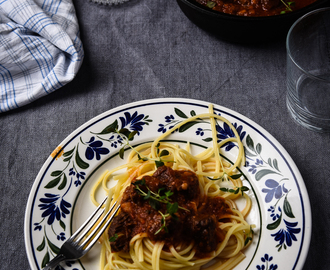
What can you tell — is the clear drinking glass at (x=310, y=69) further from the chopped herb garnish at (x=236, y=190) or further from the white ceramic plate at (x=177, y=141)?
the chopped herb garnish at (x=236, y=190)

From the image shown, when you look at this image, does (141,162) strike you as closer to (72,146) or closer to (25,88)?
(72,146)

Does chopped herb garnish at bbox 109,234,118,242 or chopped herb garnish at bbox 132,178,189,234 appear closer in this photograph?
chopped herb garnish at bbox 132,178,189,234

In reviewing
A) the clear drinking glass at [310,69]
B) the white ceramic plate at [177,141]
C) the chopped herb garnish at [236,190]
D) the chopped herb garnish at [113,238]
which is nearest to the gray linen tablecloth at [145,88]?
the clear drinking glass at [310,69]

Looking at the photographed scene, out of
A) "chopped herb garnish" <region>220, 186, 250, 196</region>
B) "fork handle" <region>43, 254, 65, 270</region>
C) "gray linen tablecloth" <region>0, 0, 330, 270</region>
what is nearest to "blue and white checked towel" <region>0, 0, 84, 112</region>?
"gray linen tablecloth" <region>0, 0, 330, 270</region>

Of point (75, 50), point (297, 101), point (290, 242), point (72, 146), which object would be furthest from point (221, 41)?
point (290, 242)

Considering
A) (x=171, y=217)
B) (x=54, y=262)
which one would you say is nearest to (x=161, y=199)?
(x=171, y=217)

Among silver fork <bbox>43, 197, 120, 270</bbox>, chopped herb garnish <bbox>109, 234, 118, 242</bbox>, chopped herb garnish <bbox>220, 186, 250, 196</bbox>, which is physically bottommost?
silver fork <bbox>43, 197, 120, 270</bbox>

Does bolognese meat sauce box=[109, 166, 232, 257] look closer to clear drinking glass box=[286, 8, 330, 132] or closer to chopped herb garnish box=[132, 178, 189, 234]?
chopped herb garnish box=[132, 178, 189, 234]
